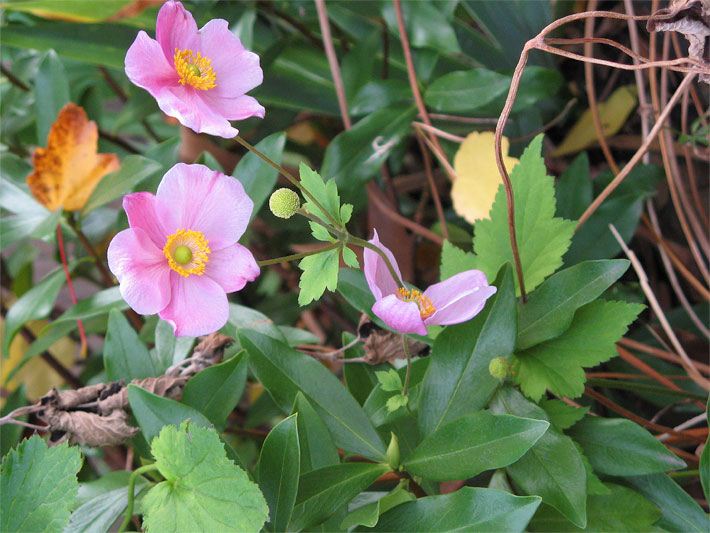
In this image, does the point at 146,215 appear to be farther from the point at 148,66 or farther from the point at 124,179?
the point at 124,179

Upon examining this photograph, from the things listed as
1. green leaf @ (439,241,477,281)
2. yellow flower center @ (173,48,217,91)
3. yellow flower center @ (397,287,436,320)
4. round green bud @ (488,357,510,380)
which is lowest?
round green bud @ (488,357,510,380)

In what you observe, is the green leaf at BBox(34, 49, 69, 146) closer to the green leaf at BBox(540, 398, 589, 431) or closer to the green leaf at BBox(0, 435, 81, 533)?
the green leaf at BBox(0, 435, 81, 533)

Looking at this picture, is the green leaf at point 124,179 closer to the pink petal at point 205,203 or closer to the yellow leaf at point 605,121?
the pink petal at point 205,203

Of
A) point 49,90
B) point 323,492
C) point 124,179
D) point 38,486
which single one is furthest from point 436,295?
point 49,90

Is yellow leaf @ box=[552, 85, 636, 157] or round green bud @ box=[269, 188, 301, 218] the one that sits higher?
round green bud @ box=[269, 188, 301, 218]

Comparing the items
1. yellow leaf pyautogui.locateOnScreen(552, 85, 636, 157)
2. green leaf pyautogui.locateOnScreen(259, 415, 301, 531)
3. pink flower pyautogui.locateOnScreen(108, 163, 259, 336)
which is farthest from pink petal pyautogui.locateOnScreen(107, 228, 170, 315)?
yellow leaf pyautogui.locateOnScreen(552, 85, 636, 157)

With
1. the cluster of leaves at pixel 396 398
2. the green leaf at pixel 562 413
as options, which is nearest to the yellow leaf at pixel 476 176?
the cluster of leaves at pixel 396 398

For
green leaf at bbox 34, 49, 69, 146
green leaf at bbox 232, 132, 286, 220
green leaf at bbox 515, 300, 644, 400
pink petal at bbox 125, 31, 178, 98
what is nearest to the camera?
pink petal at bbox 125, 31, 178, 98

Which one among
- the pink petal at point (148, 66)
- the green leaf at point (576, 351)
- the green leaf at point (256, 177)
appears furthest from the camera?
the green leaf at point (256, 177)
